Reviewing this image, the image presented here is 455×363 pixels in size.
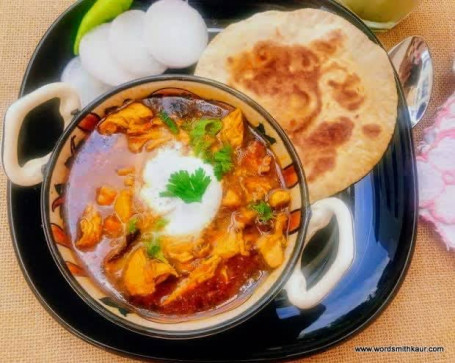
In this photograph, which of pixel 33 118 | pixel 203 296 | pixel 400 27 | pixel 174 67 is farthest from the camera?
pixel 400 27

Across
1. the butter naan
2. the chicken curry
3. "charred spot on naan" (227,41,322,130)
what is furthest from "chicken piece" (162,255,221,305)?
"charred spot on naan" (227,41,322,130)

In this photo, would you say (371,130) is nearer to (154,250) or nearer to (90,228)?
(154,250)

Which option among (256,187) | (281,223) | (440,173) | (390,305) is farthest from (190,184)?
(440,173)

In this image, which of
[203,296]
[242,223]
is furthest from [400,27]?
[203,296]

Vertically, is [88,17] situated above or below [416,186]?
above

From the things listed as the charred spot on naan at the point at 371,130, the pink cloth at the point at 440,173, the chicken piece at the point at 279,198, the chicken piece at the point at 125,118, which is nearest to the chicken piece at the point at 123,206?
the chicken piece at the point at 125,118

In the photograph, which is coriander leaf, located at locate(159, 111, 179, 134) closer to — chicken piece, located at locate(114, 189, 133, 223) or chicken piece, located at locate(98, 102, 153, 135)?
chicken piece, located at locate(98, 102, 153, 135)

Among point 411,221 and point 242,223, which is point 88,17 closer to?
point 242,223
